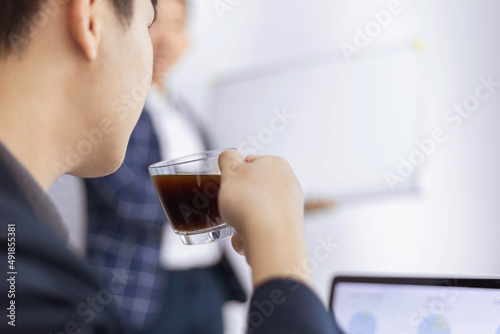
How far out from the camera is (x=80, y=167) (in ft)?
2.28

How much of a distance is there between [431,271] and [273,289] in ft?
6.11

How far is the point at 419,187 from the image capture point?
2129 millimetres

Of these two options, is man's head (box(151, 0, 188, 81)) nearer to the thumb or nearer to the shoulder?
A: the thumb

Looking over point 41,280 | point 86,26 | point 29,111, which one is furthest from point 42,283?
point 86,26

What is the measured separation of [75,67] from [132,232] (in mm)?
1165

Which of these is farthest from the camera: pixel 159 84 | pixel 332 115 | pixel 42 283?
pixel 332 115

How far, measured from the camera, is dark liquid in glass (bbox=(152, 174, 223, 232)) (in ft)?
2.58

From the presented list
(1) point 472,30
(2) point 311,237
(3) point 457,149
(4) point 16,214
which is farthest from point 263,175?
(2) point 311,237

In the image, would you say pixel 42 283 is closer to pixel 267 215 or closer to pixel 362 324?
pixel 267 215

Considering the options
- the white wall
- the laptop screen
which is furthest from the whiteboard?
the laptop screen

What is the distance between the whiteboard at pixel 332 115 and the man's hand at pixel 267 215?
1.74 m

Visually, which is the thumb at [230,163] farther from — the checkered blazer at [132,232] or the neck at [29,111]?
the checkered blazer at [132,232]

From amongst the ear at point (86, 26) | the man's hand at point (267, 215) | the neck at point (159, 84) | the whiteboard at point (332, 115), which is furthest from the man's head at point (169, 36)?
the man's hand at point (267, 215)

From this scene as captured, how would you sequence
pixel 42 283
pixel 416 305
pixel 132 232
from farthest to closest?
pixel 132 232 → pixel 416 305 → pixel 42 283
